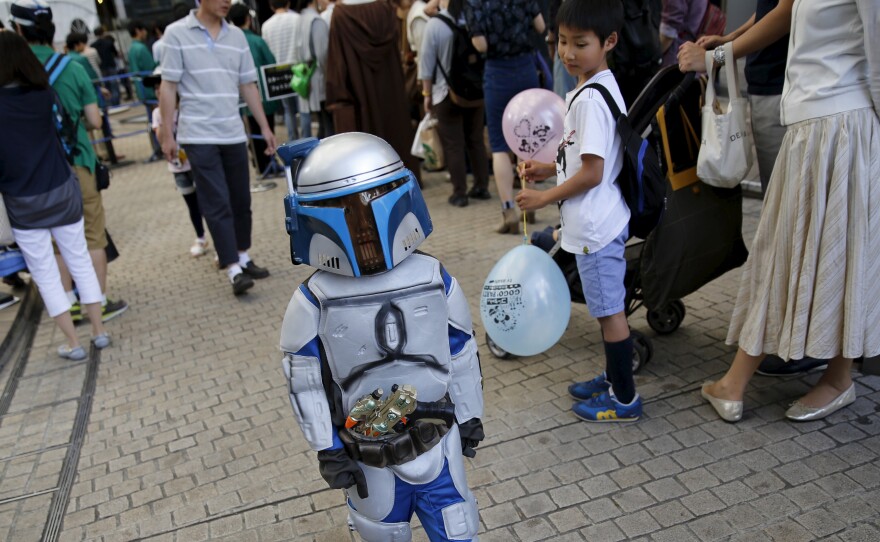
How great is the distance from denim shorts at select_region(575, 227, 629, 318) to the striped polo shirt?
3.23m

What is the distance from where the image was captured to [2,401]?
4.37 meters

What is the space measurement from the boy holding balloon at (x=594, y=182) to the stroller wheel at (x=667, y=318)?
0.90m

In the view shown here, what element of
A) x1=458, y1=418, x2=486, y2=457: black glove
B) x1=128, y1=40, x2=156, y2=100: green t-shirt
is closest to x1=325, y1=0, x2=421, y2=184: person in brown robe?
x1=458, y1=418, x2=486, y2=457: black glove

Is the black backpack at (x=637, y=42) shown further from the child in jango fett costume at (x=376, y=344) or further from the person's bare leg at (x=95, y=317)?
the person's bare leg at (x=95, y=317)

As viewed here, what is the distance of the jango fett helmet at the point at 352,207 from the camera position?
1896mm

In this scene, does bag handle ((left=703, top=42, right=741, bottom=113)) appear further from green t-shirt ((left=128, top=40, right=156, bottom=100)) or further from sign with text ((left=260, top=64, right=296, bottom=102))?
green t-shirt ((left=128, top=40, right=156, bottom=100))

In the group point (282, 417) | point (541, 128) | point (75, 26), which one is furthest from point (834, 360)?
point (75, 26)

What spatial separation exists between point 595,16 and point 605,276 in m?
1.07

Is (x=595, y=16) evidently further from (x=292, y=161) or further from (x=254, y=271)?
(x=254, y=271)

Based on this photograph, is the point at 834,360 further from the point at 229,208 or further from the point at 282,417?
the point at 229,208

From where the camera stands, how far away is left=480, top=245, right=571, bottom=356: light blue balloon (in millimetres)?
3217

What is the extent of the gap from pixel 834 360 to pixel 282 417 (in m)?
2.71

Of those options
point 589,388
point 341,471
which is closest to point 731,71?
point 589,388

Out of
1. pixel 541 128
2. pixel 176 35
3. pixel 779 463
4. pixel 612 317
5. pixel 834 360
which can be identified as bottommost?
pixel 779 463
